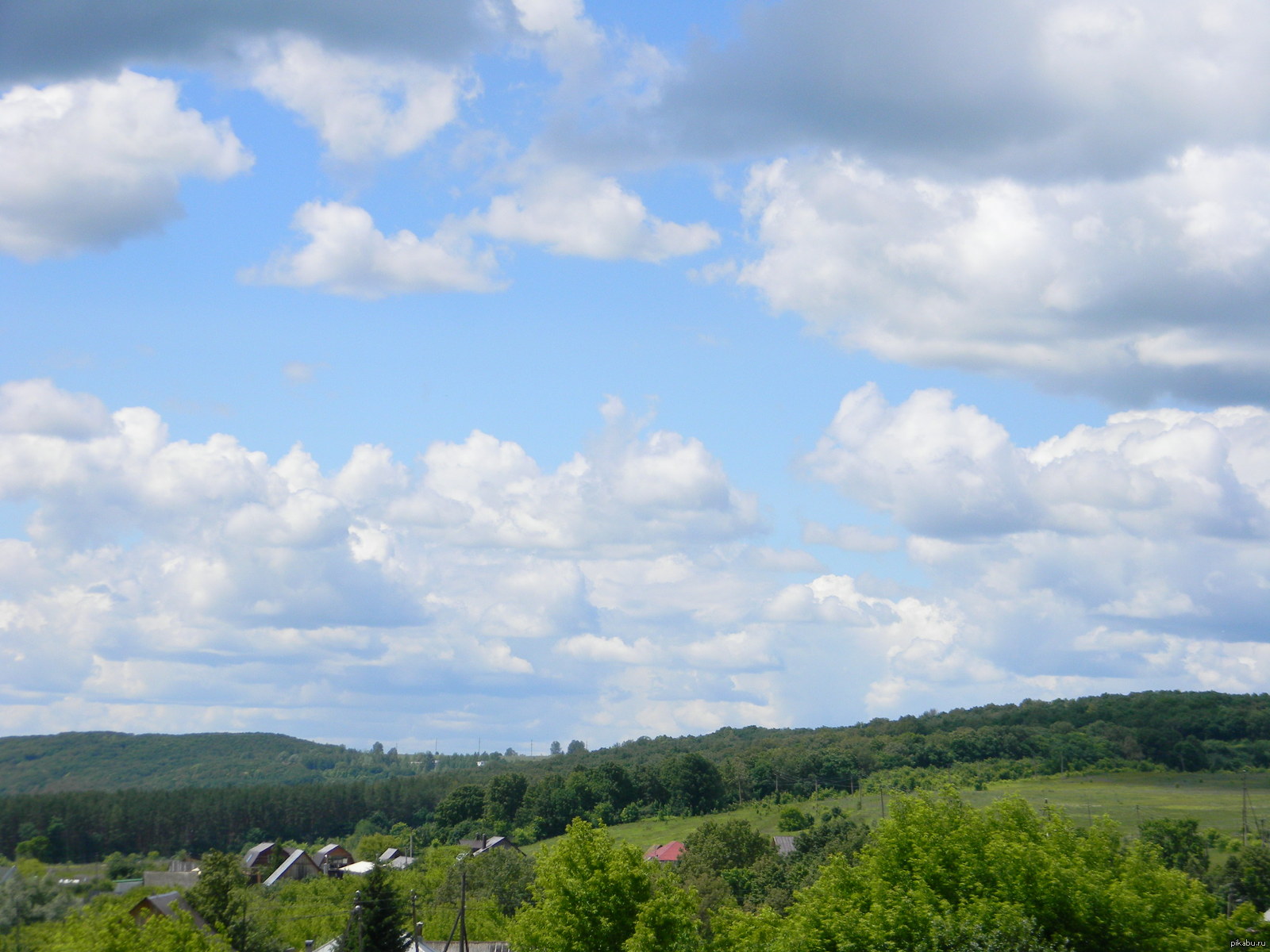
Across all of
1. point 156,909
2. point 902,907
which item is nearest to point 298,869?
point 156,909

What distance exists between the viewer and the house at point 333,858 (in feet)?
510

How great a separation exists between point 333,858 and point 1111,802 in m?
106

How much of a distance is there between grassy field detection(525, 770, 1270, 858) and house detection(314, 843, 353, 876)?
26.3m

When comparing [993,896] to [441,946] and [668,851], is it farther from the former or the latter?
[668,851]

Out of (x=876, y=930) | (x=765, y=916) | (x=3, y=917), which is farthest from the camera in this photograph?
(x=3, y=917)

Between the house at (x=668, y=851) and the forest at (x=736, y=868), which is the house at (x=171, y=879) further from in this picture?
the house at (x=668, y=851)

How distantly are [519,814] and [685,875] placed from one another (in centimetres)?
8977

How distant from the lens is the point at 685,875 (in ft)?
311

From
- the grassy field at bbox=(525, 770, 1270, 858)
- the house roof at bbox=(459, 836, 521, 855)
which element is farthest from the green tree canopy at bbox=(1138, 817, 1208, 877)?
the house roof at bbox=(459, 836, 521, 855)

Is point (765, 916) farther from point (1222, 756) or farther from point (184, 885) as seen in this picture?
point (1222, 756)

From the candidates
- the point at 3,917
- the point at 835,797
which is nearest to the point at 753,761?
the point at 835,797

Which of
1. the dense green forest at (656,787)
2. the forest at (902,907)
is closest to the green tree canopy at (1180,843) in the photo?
the forest at (902,907)

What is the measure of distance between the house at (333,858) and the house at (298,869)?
1.85 m

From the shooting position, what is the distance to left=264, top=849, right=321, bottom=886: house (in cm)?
14738
